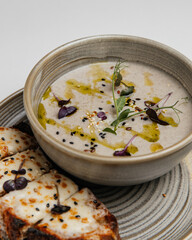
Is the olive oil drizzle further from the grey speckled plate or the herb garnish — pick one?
the grey speckled plate

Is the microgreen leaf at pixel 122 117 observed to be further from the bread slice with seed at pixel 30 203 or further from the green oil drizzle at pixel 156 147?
the bread slice with seed at pixel 30 203

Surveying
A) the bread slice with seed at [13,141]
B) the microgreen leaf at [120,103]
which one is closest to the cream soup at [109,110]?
the microgreen leaf at [120,103]

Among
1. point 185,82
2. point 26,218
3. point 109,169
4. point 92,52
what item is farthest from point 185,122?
point 26,218

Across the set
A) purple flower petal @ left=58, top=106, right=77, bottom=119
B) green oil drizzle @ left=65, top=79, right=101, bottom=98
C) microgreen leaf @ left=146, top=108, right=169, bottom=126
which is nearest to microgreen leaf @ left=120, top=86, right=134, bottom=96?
green oil drizzle @ left=65, top=79, right=101, bottom=98

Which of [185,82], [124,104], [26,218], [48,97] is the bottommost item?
[26,218]

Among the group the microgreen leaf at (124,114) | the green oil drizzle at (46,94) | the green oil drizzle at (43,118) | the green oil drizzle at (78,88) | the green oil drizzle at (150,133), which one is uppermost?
the microgreen leaf at (124,114)

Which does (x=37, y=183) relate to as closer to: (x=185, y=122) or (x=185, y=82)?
(x=185, y=122)

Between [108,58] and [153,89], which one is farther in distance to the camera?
[108,58]
